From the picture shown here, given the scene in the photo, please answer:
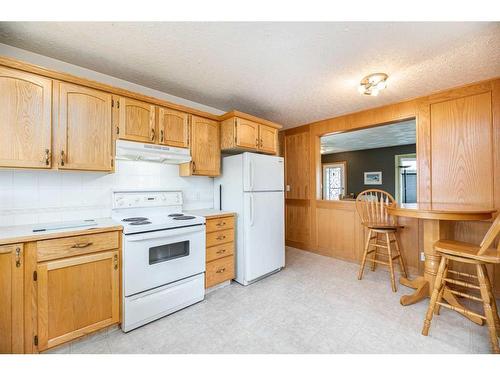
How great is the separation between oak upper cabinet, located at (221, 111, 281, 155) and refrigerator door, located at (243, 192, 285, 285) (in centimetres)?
61

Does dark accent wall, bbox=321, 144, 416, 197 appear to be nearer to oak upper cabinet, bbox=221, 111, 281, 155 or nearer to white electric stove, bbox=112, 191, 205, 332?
oak upper cabinet, bbox=221, 111, 281, 155

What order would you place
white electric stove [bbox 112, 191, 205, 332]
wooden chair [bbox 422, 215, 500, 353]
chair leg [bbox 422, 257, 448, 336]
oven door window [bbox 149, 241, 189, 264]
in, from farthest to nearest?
oven door window [bbox 149, 241, 189, 264] → white electric stove [bbox 112, 191, 205, 332] → chair leg [bbox 422, 257, 448, 336] → wooden chair [bbox 422, 215, 500, 353]

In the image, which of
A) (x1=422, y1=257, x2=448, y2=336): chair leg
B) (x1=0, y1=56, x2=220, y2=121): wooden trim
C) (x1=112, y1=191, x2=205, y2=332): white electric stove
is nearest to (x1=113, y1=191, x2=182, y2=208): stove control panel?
(x1=112, y1=191, x2=205, y2=332): white electric stove

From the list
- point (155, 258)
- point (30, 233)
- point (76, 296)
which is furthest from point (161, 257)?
point (30, 233)

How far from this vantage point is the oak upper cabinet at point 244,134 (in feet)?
8.48

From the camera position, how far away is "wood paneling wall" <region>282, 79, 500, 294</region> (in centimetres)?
228

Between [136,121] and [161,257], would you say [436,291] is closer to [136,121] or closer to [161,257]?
[161,257]

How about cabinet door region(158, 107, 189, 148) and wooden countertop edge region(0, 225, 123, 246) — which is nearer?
wooden countertop edge region(0, 225, 123, 246)

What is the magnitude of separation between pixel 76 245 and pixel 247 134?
199cm

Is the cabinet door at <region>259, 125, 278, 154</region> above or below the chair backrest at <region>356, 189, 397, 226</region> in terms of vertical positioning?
above

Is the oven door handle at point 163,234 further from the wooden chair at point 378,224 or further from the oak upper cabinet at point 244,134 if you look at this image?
the wooden chair at point 378,224

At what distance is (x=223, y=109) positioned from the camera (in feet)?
10.3

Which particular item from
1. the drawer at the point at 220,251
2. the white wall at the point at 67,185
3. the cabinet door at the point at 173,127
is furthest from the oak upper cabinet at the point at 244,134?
the drawer at the point at 220,251
